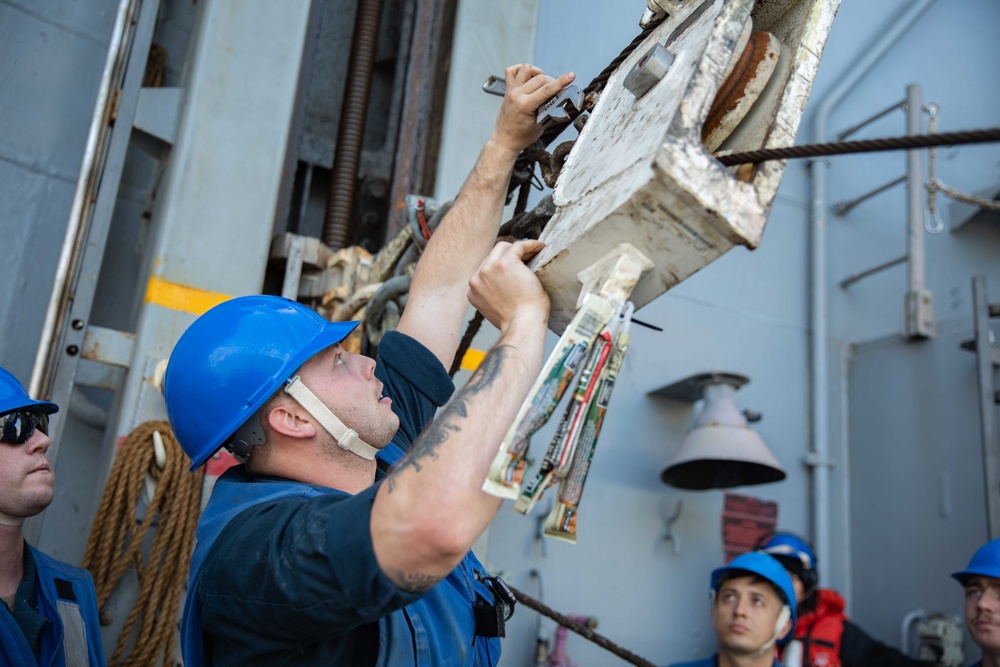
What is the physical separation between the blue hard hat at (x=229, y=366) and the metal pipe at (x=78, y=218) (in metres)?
1.12

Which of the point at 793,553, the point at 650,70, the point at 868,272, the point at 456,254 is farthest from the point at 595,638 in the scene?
the point at 868,272

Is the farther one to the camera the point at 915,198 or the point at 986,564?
the point at 915,198

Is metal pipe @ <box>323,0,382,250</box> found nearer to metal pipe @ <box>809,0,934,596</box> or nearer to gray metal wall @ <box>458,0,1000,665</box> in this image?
gray metal wall @ <box>458,0,1000,665</box>

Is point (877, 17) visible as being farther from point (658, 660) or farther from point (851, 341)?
point (658, 660)

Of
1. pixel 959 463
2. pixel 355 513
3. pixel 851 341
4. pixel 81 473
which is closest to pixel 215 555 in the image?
pixel 355 513

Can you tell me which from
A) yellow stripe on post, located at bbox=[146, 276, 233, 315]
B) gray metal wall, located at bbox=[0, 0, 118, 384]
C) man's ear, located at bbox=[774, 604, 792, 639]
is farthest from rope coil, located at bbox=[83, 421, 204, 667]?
man's ear, located at bbox=[774, 604, 792, 639]

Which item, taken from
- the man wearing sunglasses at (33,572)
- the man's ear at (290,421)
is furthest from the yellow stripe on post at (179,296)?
the man's ear at (290,421)

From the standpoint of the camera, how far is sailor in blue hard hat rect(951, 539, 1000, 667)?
2.93 metres

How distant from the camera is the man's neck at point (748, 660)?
10.2ft

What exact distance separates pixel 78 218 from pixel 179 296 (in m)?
0.39

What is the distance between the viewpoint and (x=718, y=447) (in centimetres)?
342

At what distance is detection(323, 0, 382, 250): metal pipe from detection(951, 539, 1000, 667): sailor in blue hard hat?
2521 millimetres

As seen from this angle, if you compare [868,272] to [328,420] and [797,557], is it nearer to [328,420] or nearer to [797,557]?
[797,557]

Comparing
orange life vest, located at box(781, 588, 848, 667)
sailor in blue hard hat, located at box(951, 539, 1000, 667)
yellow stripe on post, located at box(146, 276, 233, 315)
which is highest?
yellow stripe on post, located at box(146, 276, 233, 315)
